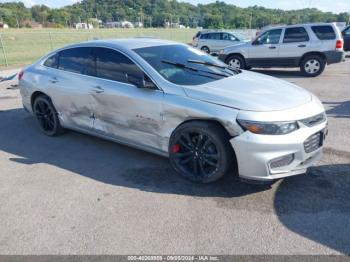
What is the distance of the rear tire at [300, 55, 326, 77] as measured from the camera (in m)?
10.9

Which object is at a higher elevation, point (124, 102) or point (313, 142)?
point (124, 102)

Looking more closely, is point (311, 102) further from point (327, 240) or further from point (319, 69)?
point (319, 69)

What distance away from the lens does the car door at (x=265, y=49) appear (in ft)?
37.7

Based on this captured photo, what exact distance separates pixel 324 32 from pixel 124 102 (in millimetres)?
9189

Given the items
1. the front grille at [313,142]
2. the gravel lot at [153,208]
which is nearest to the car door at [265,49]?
the gravel lot at [153,208]

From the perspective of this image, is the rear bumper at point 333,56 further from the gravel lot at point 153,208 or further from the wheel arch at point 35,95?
the wheel arch at point 35,95

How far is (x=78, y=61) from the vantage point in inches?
193

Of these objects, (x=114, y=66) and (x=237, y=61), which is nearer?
(x=114, y=66)

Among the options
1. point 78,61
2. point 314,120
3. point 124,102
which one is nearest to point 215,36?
point 78,61

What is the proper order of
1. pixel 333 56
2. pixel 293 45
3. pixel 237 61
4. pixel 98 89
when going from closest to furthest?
pixel 98 89 < pixel 333 56 < pixel 293 45 < pixel 237 61

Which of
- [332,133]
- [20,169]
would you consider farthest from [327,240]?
[20,169]

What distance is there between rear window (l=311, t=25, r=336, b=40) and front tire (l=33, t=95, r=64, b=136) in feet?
30.0

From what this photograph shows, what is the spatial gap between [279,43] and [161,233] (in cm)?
1005

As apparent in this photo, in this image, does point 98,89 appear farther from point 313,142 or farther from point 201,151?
point 313,142
